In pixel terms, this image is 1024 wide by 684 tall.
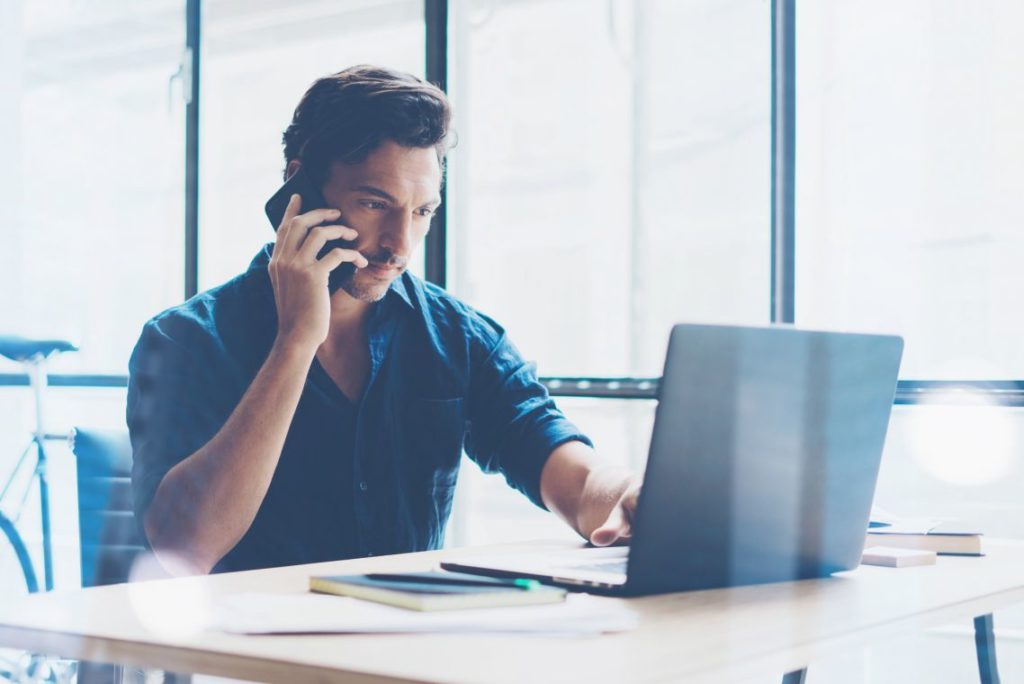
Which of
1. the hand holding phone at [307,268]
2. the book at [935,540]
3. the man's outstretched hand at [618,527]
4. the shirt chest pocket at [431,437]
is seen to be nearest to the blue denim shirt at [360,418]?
the shirt chest pocket at [431,437]

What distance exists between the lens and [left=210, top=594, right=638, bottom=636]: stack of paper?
0.81 metres

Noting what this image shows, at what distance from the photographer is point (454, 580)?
3.04 ft

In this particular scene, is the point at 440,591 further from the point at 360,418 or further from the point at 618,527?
the point at 360,418

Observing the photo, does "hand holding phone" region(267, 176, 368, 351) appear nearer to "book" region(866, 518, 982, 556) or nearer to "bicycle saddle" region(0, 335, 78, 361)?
"book" region(866, 518, 982, 556)

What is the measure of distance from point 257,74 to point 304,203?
361cm

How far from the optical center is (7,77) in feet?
14.9

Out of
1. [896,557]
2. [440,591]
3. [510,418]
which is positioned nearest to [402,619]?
[440,591]

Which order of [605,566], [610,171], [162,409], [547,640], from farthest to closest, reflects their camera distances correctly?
[610,171] < [162,409] < [605,566] < [547,640]

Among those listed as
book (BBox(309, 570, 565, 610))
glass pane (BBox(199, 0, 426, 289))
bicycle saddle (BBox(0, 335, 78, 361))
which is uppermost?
glass pane (BBox(199, 0, 426, 289))

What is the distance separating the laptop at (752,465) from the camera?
911mm

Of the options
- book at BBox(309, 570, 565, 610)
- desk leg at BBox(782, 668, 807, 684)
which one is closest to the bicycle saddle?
desk leg at BBox(782, 668, 807, 684)

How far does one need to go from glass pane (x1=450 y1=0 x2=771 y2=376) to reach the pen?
189cm

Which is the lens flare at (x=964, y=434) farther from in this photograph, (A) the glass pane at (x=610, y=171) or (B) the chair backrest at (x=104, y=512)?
(B) the chair backrest at (x=104, y=512)

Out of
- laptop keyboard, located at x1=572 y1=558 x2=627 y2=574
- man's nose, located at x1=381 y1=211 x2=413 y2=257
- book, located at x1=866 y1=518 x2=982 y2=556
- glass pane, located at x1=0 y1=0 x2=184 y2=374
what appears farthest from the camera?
glass pane, located at x1=0 y1=0 x2=184 y2=374
